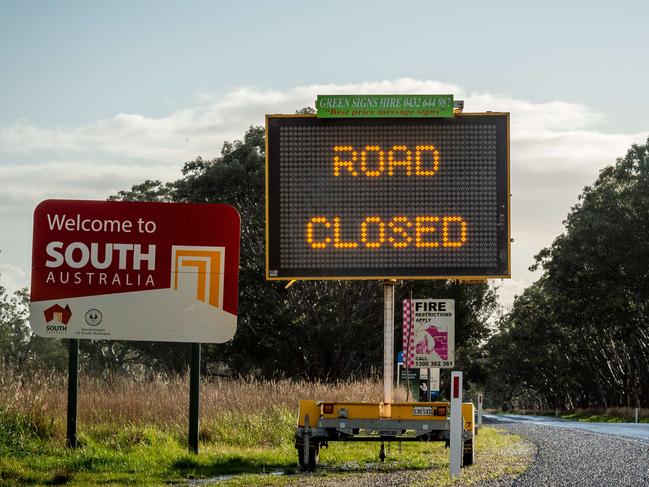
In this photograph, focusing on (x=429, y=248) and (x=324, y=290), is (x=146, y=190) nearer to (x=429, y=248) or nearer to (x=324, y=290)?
(x=324, y=290)

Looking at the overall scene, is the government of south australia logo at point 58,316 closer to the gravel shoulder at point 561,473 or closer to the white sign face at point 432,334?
the gravel shoulder at point 561,473

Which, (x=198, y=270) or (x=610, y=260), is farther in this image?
(x=610, y=260)

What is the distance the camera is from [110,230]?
59.1 feet

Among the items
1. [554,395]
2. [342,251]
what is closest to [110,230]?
[342,251]

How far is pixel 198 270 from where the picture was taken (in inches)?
709

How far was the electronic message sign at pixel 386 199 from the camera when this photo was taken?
1623 cm

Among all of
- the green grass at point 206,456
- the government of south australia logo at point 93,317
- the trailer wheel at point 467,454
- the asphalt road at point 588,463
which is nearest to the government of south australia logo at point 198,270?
the government of south australia logo at point 93,317

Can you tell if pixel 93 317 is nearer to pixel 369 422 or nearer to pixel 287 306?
pixel 369 422

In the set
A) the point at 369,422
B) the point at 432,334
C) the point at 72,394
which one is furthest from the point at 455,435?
Answer: the point at 432,334

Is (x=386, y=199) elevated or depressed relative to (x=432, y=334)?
elevated

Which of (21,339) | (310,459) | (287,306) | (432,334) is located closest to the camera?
(310,459)

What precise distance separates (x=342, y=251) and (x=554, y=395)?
4148 inches

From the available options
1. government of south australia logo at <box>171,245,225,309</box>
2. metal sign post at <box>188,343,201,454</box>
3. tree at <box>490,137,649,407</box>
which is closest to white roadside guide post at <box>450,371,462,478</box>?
metal sign post at <box>188,343,201,454</box>

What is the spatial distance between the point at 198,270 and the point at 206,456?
292 centimetres
